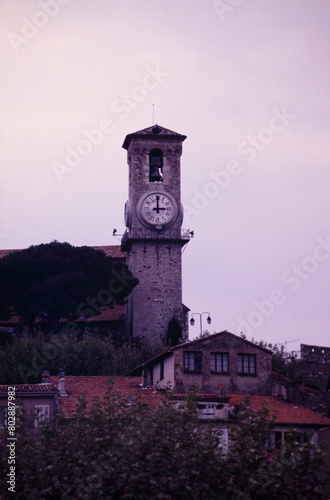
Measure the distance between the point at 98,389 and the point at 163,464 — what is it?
17570 millimetres

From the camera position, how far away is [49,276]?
72.2 m

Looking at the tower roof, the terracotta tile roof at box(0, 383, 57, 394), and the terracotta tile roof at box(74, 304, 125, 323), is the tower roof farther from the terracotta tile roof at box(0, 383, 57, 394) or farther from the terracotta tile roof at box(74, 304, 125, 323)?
the terracotta tile roof at box(0, 383, 57, 394)

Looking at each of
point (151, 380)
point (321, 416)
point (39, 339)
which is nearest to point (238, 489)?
point (321, 416)

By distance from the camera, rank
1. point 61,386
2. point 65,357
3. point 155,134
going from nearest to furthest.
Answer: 1. point 61,386
2. point 65,357
3. point 155,134

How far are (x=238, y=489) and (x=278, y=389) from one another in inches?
856

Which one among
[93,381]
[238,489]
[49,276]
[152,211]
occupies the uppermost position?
[152,211]

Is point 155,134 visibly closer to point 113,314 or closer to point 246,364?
point 113,314

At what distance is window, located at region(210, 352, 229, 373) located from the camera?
51.8 meters

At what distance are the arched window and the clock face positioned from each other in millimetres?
1446

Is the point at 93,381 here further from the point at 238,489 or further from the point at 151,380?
the point at 238,489

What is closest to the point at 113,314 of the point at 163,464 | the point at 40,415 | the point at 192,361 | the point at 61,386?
the point at 192,361

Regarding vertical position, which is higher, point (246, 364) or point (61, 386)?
point (246, 364)

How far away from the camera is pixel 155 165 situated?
7750cm

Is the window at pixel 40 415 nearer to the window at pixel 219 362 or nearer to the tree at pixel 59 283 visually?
the window at pixel 219 362
